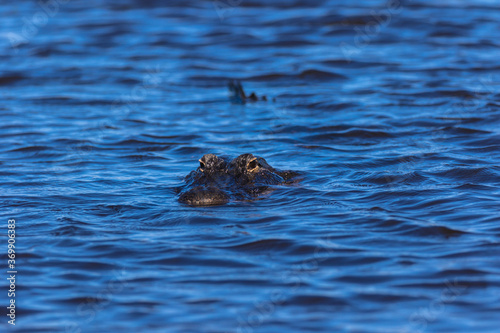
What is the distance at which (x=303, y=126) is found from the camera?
1236cm

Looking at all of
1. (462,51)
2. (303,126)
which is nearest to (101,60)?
(303,126)

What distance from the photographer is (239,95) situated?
1427 cm

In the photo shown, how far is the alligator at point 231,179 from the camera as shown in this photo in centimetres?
854

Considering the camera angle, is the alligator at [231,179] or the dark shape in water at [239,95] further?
the dark shape in water at [239,95]

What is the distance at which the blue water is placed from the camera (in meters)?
5.97

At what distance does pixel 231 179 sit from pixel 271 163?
64.3 inches

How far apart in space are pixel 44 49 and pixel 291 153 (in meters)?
10.5

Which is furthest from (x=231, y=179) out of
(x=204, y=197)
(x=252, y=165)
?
(x=204, y=197)

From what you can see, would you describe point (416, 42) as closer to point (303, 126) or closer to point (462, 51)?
point (462, 51)

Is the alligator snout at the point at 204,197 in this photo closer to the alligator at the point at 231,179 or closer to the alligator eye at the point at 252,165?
the alligator at the point at 231,179

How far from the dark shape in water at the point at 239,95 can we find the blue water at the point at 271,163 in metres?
0.29

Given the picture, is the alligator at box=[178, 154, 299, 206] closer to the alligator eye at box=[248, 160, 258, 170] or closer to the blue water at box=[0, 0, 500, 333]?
the alligator eye at box=[248, 160, 258, 170]

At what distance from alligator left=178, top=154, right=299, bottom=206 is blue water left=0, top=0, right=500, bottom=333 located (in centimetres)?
27

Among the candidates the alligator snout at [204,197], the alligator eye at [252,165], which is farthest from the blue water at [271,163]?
the alligator eye at [252,165]
